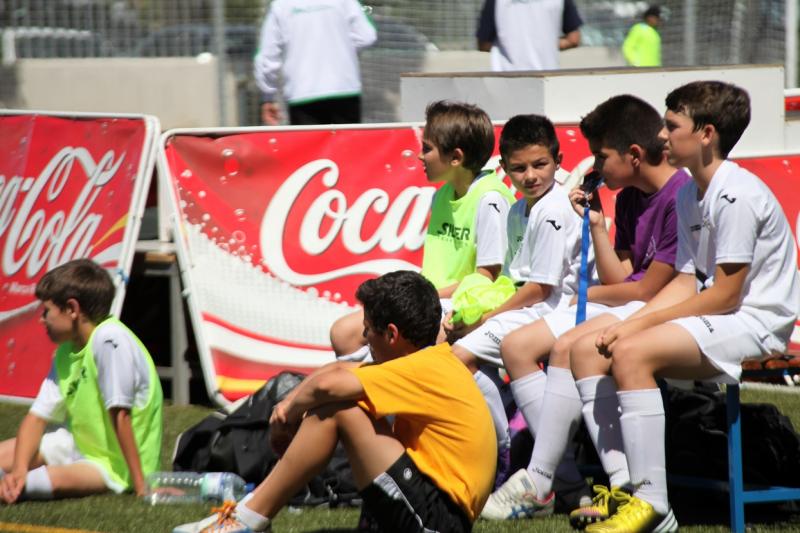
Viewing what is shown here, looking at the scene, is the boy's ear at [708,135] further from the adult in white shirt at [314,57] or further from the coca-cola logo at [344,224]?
the adult in white shirt at [314,57]

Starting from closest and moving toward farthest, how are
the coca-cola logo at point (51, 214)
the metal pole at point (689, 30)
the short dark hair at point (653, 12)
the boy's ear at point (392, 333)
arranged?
the boy's ear at point (392, 333) < the coca-cola logo at point (51, 214) < the metal pole at point (689, 30) < the short dark hair at point (653, 12)

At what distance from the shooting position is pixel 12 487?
5.26 metres

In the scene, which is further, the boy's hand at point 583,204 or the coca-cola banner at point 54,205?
the coca-cola banner at point 54,205

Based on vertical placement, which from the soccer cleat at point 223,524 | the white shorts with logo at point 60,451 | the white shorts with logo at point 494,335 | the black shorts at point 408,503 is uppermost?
the white shorts with logo at point 494,335

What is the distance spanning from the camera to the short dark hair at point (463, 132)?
5805 millimetres

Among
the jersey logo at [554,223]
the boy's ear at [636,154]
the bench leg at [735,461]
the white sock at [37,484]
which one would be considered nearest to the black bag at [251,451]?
the white sock at [37,484]

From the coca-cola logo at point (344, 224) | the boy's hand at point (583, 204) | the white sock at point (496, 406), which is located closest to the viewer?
the boy's hand at point (583, 204)

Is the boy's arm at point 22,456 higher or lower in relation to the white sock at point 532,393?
lower

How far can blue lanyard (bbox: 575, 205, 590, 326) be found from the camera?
508 cm

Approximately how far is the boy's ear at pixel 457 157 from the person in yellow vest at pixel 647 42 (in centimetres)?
830

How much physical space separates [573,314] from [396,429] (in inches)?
44.3

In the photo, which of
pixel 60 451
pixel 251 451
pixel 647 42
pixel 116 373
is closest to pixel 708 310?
pixel 251 451

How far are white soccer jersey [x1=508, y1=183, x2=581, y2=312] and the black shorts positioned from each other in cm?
132

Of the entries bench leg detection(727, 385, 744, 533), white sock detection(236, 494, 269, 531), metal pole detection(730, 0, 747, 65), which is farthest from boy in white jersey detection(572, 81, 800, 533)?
metal pole detection(730, 0, 747, 65)
